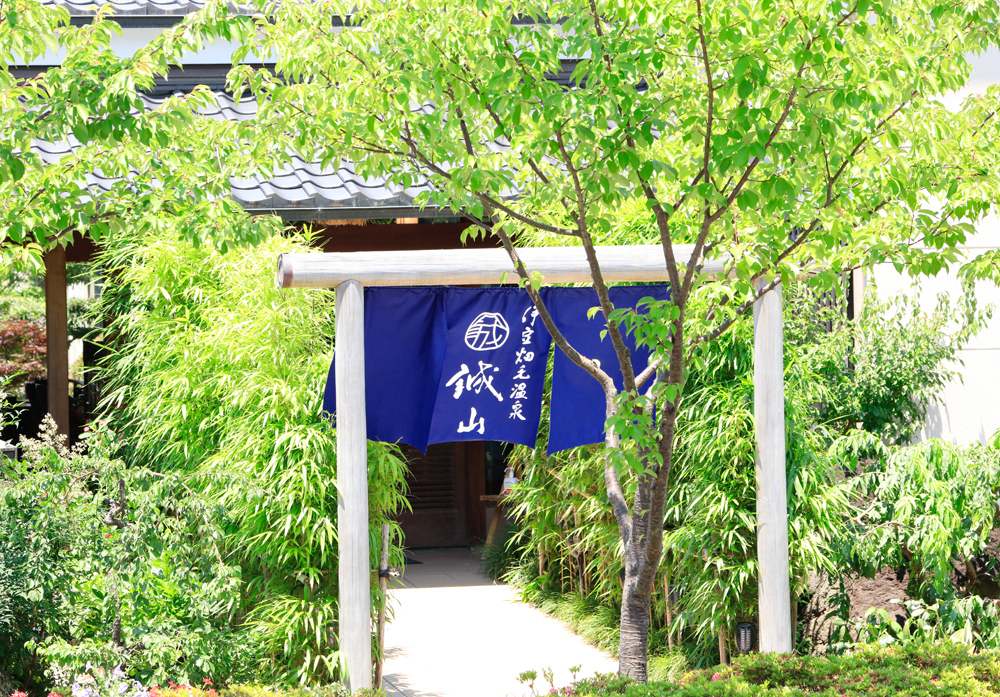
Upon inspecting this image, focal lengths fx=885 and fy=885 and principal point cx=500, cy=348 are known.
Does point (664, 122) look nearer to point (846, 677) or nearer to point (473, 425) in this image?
point (473, 425)

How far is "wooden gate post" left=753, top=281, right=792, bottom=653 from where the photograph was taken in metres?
4.76

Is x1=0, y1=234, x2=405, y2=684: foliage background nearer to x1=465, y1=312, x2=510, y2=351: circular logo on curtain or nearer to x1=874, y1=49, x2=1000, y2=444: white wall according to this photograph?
x1=465, y1=312, x2=510, y2=351: circular logo on curtain

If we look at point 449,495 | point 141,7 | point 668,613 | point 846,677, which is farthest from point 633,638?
point 449,495

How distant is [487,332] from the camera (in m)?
4.86

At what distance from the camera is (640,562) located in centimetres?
383

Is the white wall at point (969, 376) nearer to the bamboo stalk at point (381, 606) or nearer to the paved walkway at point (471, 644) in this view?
the paved walkway at point (471, 644)

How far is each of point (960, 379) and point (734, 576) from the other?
2.99m

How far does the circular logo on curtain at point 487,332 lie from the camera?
15.9 feet

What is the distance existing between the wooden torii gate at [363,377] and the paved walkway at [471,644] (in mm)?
1225

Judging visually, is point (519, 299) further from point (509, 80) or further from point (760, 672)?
point (760, 672)

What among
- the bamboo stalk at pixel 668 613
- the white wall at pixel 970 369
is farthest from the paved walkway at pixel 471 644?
the white wall at pixel 970 369

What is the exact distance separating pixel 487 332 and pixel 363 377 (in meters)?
0.79

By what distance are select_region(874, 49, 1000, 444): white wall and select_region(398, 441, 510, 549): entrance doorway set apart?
4896 mm

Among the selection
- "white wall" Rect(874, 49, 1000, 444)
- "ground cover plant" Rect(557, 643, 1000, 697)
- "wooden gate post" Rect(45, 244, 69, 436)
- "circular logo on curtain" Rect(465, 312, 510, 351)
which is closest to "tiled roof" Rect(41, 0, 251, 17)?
"wooden gate post" Rect(45, 244, 69, 436)
